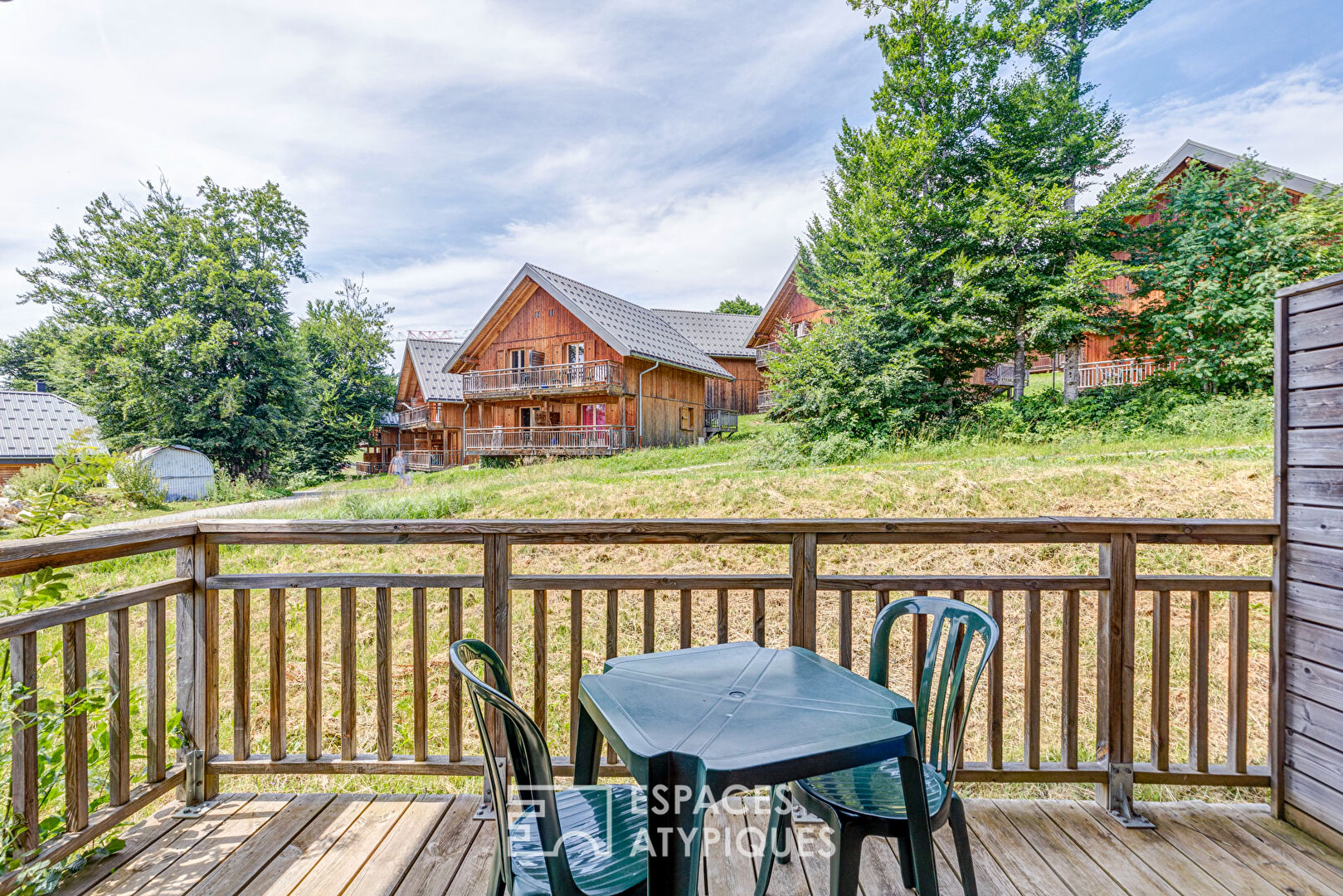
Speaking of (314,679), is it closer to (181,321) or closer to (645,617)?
(645,617)

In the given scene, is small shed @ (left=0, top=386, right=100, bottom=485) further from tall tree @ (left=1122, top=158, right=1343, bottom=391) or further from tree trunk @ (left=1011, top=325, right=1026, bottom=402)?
tall tree @ (left=1122, top=158, right=1343, bottom=391)

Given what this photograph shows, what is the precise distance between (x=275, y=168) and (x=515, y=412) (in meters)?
9.61

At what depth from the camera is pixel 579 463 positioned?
43.2 ft

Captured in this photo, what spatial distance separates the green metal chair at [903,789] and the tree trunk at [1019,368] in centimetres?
1206

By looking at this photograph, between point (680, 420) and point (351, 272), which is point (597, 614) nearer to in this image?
point (680, 420)

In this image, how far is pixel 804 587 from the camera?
6.54ft

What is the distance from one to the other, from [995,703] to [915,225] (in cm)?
1164

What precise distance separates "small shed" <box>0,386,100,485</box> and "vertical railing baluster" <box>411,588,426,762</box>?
51.9 ft

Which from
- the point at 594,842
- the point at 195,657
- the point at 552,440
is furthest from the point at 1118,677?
the point at 552,440

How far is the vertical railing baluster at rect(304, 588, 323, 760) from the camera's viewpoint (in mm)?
2035

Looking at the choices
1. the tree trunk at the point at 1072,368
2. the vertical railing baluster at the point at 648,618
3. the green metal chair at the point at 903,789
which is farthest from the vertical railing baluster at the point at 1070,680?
the tree trunk at the point at 1072,368

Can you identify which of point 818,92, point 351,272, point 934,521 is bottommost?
point 934,521

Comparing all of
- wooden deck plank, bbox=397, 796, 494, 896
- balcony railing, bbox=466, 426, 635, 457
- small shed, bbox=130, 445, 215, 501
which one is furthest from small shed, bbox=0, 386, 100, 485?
wooden deck plank, bbox=397, 796, 494, 896

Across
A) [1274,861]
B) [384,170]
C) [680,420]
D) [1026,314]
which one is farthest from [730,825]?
[680,420]
